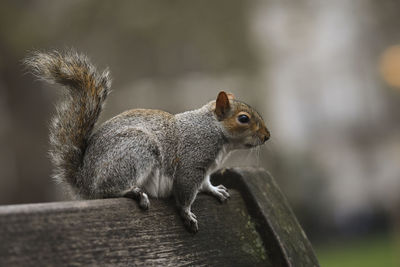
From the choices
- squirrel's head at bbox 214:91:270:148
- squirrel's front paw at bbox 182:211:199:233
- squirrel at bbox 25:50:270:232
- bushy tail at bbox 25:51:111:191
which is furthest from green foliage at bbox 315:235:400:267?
squirrel's front paw at bbox 182:211:199:233

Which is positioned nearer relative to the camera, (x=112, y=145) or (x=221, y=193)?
(x=221, y=193)

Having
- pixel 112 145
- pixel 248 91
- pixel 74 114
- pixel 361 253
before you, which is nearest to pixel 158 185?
pixel 112 145

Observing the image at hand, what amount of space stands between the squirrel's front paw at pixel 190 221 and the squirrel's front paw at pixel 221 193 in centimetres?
12

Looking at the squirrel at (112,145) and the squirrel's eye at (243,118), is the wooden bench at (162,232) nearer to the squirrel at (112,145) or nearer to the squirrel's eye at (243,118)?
the squirrel at (112,145)

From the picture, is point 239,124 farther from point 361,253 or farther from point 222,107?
point 361,253

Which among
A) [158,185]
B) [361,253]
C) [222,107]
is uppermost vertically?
[222,107]

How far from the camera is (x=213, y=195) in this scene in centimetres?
115

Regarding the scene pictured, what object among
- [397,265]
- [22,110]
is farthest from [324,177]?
[22,110]

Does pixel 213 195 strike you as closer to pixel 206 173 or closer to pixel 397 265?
pixel 206 173

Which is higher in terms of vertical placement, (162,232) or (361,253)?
(162,232)

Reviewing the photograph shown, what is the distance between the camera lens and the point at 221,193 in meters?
1.13

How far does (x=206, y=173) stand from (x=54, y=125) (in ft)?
1.19

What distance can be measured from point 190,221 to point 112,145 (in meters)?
0.42

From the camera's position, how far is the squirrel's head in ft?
5.23
